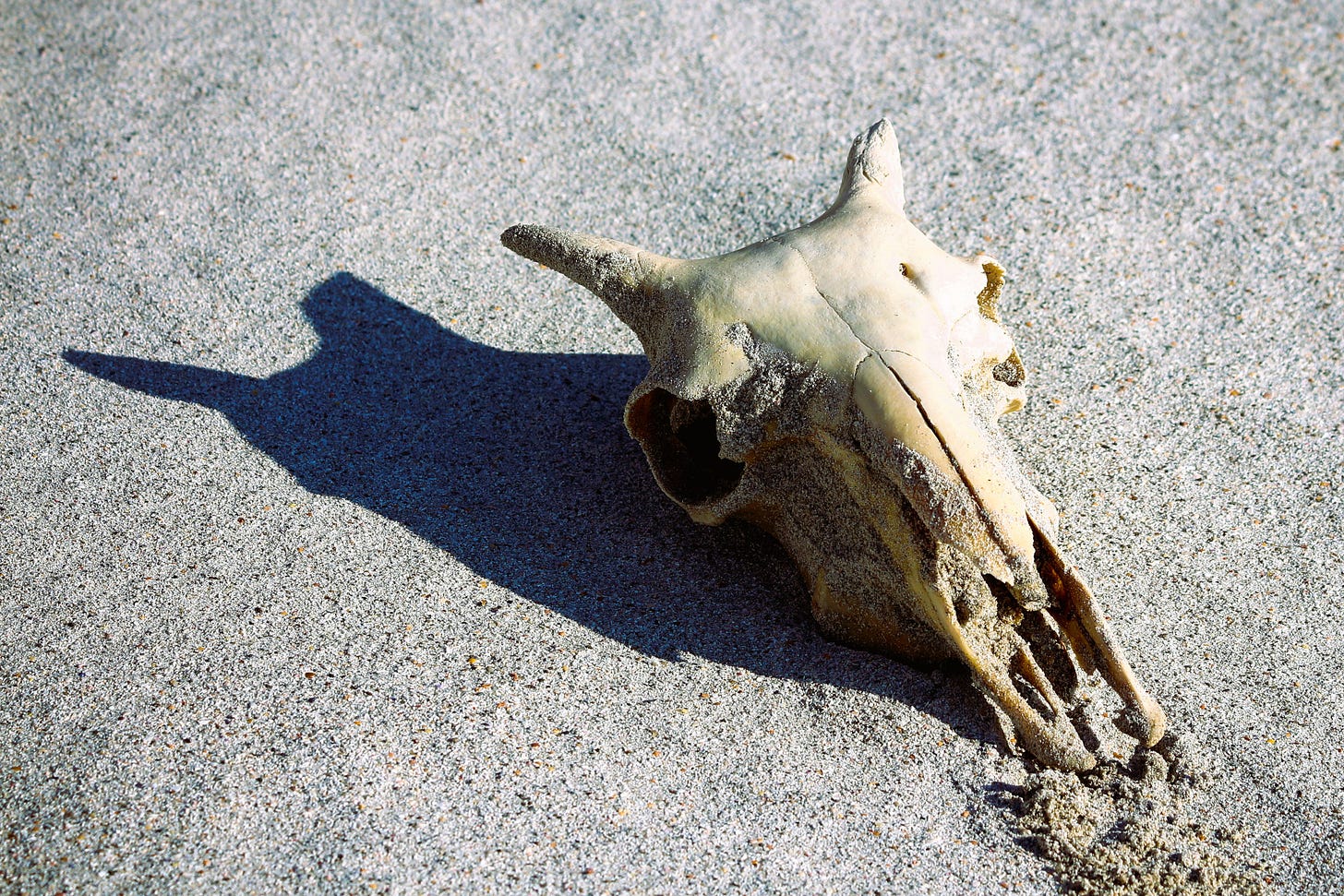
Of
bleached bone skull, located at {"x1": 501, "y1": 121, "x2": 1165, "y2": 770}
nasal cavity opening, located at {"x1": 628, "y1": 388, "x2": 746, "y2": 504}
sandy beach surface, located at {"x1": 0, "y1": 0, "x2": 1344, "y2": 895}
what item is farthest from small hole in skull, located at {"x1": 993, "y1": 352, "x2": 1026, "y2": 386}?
nasal cavity opening, located at {"x1": 628, "y1": 388, "x2": 746, "y2": 504}

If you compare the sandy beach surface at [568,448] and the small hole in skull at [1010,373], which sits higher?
the small hole in skull at [1010,373]

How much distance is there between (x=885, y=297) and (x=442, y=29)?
315 centimetres

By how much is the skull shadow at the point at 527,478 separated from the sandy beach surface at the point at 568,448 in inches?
0.6

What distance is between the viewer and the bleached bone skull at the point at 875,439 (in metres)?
2.89

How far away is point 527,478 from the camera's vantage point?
381cm

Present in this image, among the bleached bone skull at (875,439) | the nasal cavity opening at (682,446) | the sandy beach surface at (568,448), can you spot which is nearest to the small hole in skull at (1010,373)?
the bleached bone skull at (875,439)

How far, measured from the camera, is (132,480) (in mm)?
3674

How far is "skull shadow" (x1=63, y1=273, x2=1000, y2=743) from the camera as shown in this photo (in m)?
3.29

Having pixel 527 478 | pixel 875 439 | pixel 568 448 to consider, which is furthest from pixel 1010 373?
pixel 527 478

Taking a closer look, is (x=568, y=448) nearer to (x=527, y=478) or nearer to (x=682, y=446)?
(x=527, y=478)

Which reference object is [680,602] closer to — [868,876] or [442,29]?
[868,876]

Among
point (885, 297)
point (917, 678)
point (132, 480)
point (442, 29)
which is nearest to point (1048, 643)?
point (917, 678)

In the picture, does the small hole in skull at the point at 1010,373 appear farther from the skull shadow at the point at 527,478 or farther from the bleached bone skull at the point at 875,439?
the skull shadow at the point at 527,478

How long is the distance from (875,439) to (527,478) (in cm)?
128
